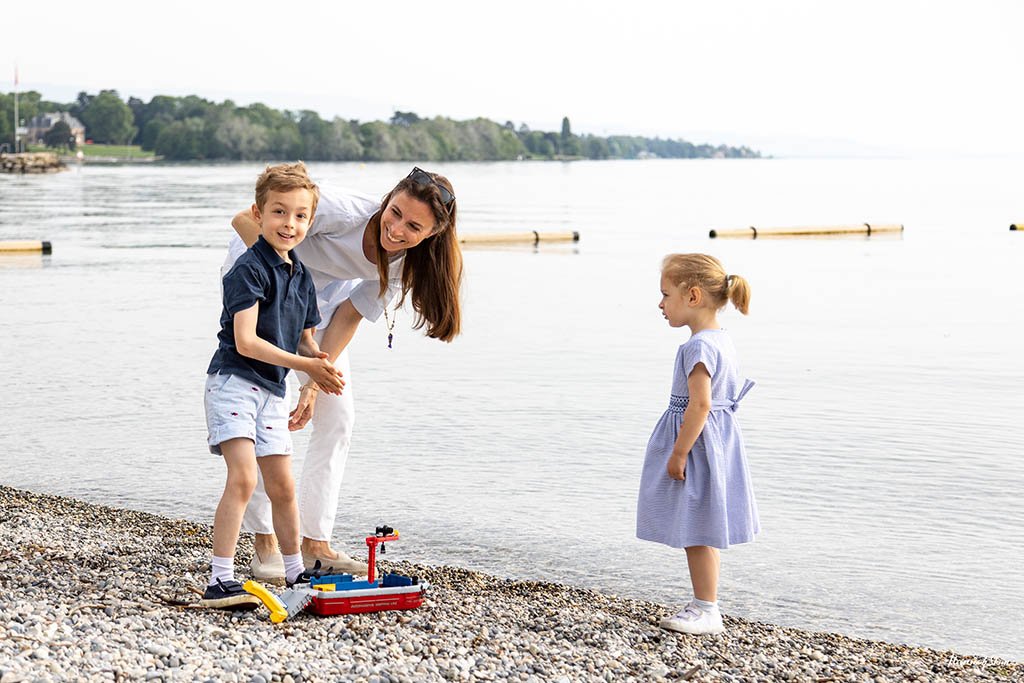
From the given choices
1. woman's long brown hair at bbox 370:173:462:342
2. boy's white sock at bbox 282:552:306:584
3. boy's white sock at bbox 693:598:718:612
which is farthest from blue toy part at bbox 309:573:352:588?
boy's white sock at bbox 693:598:718:612

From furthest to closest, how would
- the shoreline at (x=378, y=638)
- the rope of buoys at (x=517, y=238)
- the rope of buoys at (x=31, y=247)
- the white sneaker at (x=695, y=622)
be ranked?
the rope of buoys at (x=517, y=238)
the rope of buoys at (x=31, y=247)
the white sneaker at (x=695, y=622)
the shoreline at (x=378, y=638)

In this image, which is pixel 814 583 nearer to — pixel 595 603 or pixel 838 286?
pixel 595 603

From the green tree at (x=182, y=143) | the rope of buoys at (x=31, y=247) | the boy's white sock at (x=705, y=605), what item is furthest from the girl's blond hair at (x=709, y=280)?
the green tree at (x=182, y=143)

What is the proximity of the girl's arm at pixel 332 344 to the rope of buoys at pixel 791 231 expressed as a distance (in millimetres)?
33584

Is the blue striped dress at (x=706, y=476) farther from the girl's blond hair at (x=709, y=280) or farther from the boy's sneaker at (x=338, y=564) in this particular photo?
the boy's sneaker at (x=338, y=564)

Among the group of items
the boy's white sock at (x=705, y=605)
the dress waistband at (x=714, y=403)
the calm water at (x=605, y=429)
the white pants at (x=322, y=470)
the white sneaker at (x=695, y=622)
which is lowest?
the calm water at (x=605, y=429)

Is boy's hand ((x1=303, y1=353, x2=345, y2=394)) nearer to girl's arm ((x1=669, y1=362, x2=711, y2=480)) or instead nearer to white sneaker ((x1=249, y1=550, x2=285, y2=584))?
white sneaker ((x1=249, y1=550, x2=285, y2=584))

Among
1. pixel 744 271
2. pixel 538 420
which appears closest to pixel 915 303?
pixel 744 271

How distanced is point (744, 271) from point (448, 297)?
948 inches

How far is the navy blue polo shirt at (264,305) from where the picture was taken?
525cm

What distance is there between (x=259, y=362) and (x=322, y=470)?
0.89m

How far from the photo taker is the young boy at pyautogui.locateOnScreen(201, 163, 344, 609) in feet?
17.2

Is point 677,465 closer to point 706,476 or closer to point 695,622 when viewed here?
point 706,476

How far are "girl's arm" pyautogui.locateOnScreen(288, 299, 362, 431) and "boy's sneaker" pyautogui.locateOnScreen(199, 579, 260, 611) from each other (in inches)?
29.8
